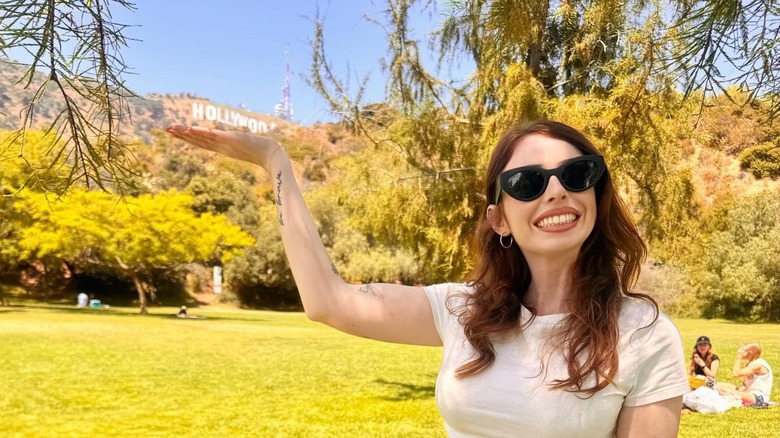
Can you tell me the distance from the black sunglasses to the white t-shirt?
0.21 meters

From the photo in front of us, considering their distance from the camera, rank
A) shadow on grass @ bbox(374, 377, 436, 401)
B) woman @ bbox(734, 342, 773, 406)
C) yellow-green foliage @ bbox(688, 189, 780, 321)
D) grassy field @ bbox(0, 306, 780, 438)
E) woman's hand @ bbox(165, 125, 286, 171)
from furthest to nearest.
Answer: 1. yellow-green foliage @ bbox(688, 189, 780, 321)
2. shadow on grass @ bbox(374, 377, 436, 401)
3. woman @ bbox(734, 342, 773, 406)
4. grassy field @ bbox(0, 306, 780, 438)
5. woman's hand @ bbox(165, 125, 286, 171)

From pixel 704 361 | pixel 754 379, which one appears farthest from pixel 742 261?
pixel 704 361

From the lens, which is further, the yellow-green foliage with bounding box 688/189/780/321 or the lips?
the yellow-green foliage with bounding box 688/189/780/321

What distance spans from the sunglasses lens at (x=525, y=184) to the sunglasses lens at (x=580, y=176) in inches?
1.6

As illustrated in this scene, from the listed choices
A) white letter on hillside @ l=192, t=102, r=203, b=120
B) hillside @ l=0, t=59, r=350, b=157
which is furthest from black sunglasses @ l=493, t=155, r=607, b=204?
white letter on hillside @ l=192, t=102, r=203, b=120

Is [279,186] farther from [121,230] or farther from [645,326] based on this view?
[121,230]

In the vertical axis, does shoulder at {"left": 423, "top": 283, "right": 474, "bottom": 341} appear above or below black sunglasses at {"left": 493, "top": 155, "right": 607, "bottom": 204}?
below

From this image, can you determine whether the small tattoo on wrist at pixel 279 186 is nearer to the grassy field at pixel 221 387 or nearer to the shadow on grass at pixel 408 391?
the grassy field at pixel 221 387

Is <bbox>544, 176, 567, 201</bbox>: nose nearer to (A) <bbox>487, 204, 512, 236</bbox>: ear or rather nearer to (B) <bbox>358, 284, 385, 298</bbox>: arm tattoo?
(A) <bbox>487, 204, 512, 236</bbox>: ear

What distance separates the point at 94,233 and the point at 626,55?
17.3 meters

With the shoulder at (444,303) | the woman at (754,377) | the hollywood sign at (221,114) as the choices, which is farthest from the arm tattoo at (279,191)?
the hollywood sign at (221,114)

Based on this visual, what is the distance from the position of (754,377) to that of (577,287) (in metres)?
6.28

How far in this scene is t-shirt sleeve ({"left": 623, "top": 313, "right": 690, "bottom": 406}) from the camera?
0.93 metres

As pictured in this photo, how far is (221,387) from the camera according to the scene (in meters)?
8.05
